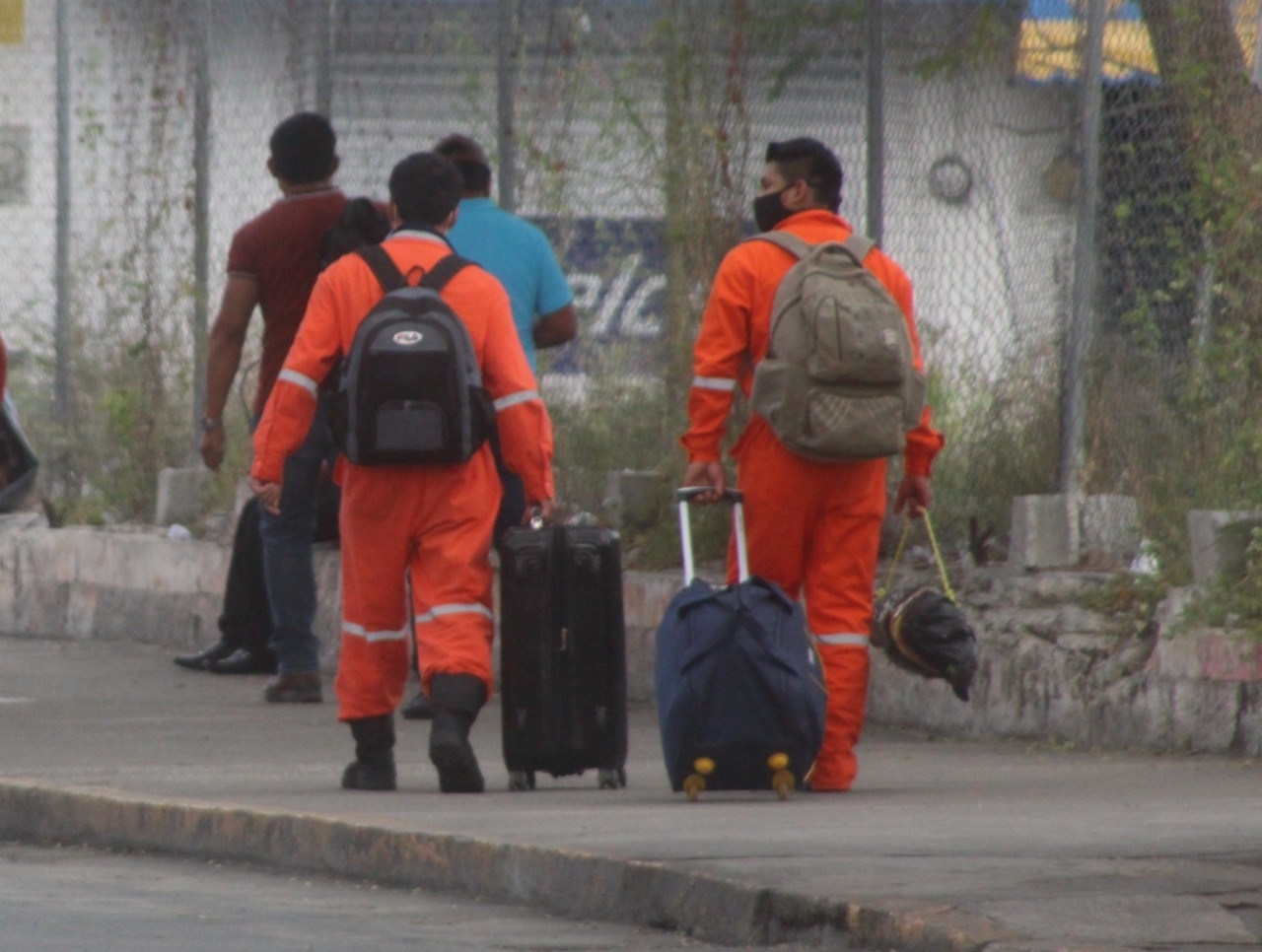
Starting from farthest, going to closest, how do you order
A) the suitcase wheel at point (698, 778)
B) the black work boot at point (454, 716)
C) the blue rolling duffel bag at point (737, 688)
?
the black work boot at point (454, 716) < the suitcase wheel at point (698, 778) < the blue rolling duffel bag at point (737, 688)

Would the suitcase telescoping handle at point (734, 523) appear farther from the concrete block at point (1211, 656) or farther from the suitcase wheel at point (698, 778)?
the concrete block at point (1211, 656)

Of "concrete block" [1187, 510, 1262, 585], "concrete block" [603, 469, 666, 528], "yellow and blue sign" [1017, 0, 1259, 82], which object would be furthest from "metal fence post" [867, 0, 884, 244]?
"concrete block" [1187, 510, 1262, 585]

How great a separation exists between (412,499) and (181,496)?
5843 millimetres

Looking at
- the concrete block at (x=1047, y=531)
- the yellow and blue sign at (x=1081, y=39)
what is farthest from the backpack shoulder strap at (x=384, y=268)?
the yellow and blue sign at (x=1081, y=39)

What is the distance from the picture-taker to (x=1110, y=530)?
31.4 feet

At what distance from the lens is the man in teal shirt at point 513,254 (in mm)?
9578

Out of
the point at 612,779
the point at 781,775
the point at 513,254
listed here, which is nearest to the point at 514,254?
the point at 513,254

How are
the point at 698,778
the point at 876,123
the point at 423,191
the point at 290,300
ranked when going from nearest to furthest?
the point at 698,778 → the point at 423,191 → the point at 290,300 → the point at 876,123

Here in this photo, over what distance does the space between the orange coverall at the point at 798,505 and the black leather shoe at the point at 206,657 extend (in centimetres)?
403

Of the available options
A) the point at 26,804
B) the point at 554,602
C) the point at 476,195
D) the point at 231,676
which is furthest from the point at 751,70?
the point at 26,804

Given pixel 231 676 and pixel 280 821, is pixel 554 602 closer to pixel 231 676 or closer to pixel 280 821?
pixel 280 821

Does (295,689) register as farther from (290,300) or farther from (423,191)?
(423,191)

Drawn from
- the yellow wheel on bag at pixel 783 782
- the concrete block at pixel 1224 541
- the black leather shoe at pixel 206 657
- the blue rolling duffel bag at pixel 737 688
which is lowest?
the yellow wheel on bag at pixel 783 782

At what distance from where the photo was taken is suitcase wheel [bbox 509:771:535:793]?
7778 millimetres
